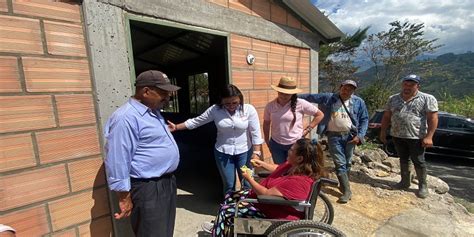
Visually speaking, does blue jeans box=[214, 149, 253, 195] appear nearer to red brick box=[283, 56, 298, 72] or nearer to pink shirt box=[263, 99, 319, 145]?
pink shirt box=[263, 99, 319, 145]

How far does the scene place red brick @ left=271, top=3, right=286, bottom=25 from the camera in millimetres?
4086

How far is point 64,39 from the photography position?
1.95 m

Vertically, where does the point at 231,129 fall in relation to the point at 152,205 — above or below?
above

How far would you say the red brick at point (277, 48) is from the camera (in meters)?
4.13

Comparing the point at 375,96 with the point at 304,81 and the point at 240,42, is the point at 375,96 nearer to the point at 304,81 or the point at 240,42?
the point at 304,81

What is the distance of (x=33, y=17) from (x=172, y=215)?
176cm

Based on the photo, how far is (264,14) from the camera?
393cm

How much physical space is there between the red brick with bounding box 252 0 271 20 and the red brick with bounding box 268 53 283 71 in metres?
0.58

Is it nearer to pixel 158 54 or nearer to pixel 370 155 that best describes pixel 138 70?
pixel 158 54

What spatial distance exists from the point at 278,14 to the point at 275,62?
2.47ft

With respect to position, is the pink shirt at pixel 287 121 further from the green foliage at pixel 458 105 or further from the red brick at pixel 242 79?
the green foliage at pixel 458 105

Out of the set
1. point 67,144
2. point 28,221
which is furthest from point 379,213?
point 28,221

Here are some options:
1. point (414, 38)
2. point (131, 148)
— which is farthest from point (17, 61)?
point (414, 38)

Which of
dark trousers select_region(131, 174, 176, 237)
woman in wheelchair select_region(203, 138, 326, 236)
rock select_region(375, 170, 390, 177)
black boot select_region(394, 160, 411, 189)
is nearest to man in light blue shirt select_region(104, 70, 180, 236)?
dark trousers select_region(131, 174, 176, 237)
